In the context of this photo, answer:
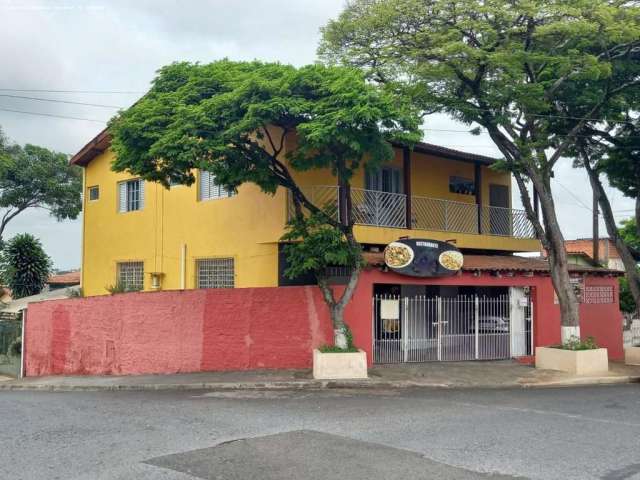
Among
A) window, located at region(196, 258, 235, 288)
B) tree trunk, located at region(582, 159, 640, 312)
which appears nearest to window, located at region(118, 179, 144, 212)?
window, located at region(196, 258, 235, 288)

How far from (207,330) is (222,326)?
15.7 inches

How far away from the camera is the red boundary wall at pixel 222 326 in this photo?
1516 centimetres

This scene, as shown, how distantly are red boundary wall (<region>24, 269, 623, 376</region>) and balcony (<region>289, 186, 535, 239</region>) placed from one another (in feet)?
7.19

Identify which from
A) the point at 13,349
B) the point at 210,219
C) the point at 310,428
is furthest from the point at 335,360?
the point at 13,349

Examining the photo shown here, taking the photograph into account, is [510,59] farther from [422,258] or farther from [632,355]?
[632,355]

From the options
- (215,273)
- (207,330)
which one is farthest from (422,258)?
(215,273)

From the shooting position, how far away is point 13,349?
22.2 metres

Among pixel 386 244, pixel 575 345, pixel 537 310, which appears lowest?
pixel 575 345

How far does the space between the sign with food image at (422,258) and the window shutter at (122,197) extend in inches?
404

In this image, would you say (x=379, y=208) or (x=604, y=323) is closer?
(x=379, y=208)

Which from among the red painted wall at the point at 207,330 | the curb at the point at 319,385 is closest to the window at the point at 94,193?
the red painted wall at the point at 207,330

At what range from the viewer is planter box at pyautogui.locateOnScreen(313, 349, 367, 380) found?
1361 centimetres

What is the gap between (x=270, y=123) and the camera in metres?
13.6

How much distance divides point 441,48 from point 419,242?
4.49 m
